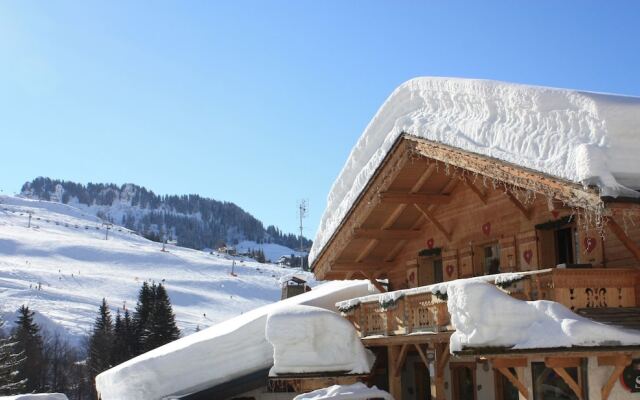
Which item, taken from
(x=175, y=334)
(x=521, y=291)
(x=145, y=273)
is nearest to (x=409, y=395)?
(x=521, y=291)

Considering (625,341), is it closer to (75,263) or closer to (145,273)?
(145,273)

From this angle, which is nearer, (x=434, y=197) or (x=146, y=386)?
(x=434, y=197)

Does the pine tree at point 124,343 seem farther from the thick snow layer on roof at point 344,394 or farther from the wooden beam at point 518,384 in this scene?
the wooden beam at point 518,384

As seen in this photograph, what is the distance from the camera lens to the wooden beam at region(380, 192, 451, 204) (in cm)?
1717

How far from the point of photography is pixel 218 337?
20.2 m

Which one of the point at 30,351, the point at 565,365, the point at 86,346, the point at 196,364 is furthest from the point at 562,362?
the point at 86,346

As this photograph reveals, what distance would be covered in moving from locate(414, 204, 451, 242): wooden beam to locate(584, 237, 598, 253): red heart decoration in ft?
15.1

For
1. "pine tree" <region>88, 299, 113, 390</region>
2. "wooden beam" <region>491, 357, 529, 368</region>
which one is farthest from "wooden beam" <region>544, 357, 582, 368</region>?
"pine tree" <region>88, 299, 113, 390</region>

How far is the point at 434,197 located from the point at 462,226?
0.97m

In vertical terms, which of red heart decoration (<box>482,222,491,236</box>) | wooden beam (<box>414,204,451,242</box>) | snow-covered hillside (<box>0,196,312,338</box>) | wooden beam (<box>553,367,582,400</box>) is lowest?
wooden beam (<box>553,367,582,400</box>)

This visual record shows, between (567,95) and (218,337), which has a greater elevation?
(567,95)

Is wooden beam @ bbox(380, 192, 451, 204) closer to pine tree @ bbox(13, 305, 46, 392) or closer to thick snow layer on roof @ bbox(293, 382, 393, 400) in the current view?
thick snow layer on roof @ bbox(293, 382, 393, 400)

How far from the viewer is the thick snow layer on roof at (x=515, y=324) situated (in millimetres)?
10711

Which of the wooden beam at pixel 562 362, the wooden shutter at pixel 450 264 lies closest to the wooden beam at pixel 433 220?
the wooden shutter at pixel 450 264
